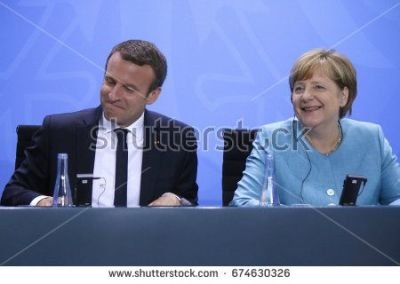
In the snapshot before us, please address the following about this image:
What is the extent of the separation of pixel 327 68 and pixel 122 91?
793 mm

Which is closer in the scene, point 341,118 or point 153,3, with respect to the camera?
point 341,118

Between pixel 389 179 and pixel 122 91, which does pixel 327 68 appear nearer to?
pixel 389 179

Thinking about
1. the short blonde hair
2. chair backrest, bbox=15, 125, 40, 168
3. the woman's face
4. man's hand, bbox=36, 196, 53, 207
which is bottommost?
man's hand, bbox=36, 196, 53, 207

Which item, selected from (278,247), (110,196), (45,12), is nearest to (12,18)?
(45,12)

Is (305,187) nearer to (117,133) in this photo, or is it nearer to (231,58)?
(117,133)

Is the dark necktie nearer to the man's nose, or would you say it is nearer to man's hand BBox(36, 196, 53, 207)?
the man's nose

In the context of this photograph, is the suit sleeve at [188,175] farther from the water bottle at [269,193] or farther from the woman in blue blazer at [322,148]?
the water bottle at [269,193]

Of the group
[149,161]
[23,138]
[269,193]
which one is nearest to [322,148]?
[269,193]

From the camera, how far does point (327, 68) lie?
222cm

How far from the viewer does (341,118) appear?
2.34m

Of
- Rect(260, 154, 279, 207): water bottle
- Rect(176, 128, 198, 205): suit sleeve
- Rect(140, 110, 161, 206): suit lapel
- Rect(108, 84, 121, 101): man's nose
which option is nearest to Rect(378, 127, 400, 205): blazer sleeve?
Rect(260, 154, 279, 207): water bottle

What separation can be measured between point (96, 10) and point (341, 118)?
1.59 metres

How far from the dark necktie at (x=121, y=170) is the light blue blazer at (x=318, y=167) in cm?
42

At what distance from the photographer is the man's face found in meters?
2.36
